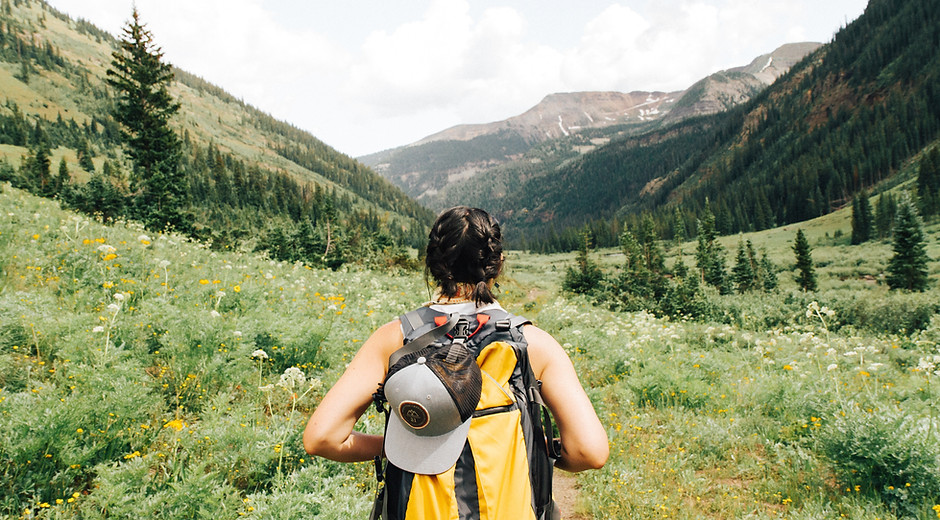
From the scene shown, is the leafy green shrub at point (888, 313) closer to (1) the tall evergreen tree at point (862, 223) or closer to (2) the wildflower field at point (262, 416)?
(2) the wildflower field at point (262, 416)

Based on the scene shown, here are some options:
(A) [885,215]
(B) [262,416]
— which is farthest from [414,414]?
(A) [885,215]

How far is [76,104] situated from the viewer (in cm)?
10450

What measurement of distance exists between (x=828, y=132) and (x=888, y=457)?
524 feet

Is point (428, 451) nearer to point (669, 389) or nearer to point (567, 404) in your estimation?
point (567, 404)

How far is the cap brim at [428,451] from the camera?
5.18 feet

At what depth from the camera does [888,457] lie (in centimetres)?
430

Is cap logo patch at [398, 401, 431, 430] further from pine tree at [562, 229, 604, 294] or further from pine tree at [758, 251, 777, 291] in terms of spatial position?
pine tree at [758, 251, 777, 291]

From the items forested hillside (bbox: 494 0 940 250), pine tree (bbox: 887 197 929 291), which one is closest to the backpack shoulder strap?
pine tree (bbox: 887 197 929 291)

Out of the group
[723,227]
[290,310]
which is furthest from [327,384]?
[723,227]

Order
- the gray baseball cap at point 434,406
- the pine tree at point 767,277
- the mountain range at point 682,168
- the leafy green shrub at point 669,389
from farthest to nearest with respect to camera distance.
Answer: the mountain range at point 682,168
the pine tree at point 767,277
the leafy green shrub at point 669,389
the gray baseball cap at point 434,406

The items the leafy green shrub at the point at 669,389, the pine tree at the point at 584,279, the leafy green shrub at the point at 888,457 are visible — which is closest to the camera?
the leafy green shrub at the point at 888,457

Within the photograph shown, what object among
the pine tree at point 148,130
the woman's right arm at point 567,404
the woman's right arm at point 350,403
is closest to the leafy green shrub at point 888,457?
the woman's right arm at point 567,404

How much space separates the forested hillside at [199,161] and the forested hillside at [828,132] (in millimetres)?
71510

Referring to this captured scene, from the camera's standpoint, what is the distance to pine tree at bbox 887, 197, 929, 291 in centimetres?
3231
